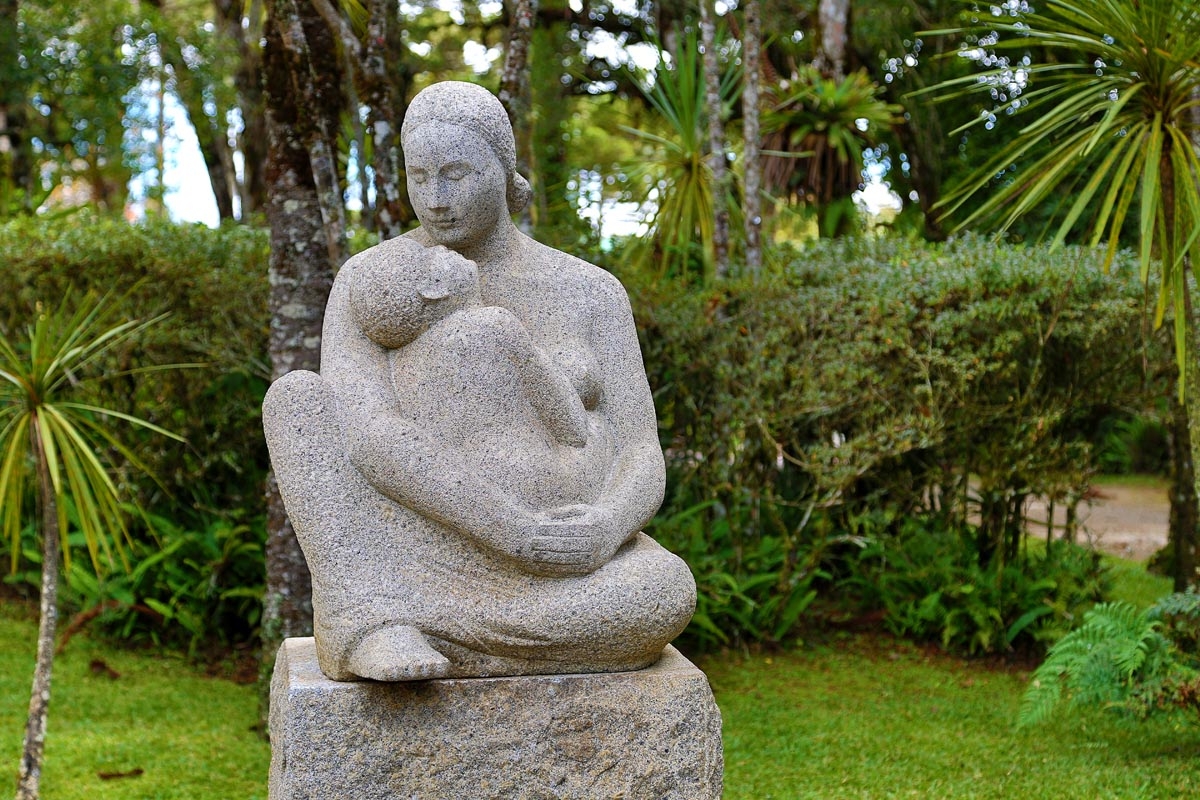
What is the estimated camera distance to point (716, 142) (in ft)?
22.0

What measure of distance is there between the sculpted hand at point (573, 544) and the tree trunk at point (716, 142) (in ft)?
12.5

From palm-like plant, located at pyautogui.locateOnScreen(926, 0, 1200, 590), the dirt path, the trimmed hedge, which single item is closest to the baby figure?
palm-like plant, located at pyautogui.locateOnScreen(926, 0, 1200, 590)

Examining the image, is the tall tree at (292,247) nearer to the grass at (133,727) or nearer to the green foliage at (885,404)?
the grass at (133,727)

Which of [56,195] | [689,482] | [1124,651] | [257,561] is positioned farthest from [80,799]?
[56,195]

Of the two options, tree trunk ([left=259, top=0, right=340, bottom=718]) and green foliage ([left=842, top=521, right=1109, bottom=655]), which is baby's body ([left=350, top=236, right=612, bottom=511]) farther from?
green foliage ([left=842, top=521, right=1109, bottom=655])

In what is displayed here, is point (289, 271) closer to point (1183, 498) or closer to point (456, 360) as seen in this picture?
point (456, 360)

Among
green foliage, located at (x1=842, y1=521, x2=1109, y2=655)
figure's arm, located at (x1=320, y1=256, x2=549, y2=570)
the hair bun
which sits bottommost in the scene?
green foliage, located at (x1=842, y1=521, x2=1109, y2=655)

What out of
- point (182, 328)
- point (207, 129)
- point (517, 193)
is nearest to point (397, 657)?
point (517, 193)

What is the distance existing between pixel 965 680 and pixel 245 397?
390 centimetres

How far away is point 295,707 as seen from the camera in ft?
9.45

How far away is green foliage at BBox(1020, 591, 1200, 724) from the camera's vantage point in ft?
14.8

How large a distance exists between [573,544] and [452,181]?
954 millimetres

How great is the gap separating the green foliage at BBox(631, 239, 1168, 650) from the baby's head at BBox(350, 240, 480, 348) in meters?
3.25

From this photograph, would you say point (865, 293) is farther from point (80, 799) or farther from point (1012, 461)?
point (80, 799)
